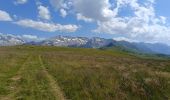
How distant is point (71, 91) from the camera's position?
1727 cm

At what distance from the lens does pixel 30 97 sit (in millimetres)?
15688

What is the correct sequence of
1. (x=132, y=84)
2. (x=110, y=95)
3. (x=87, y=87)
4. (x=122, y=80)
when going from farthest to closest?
1. (x=122, y=80)
2. (x=87, y=87)
3. (x=132, y=84)
4. (x=110, y=95)

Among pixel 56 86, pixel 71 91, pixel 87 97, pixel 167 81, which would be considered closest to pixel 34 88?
pixel 56 86

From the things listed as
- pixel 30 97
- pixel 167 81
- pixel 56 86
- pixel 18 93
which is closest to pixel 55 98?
pixel 30 97

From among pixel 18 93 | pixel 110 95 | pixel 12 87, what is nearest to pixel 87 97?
pixel 110 95

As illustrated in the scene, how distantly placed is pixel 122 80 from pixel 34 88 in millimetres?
5664

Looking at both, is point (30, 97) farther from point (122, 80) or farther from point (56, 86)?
point (122, 80)

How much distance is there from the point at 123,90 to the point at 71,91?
10.4 ft

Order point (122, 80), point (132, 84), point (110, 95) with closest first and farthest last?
point (110, 95)
point (132, 84)
point (122, 80)

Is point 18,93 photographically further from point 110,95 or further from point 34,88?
point 110,95

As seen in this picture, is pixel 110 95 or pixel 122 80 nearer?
pixel 110 95

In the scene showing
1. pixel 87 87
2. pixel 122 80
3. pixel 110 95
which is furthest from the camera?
pixel 122 80

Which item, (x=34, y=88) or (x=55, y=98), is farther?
(x=34, y=88)

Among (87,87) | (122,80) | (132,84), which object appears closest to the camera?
(132,84)
